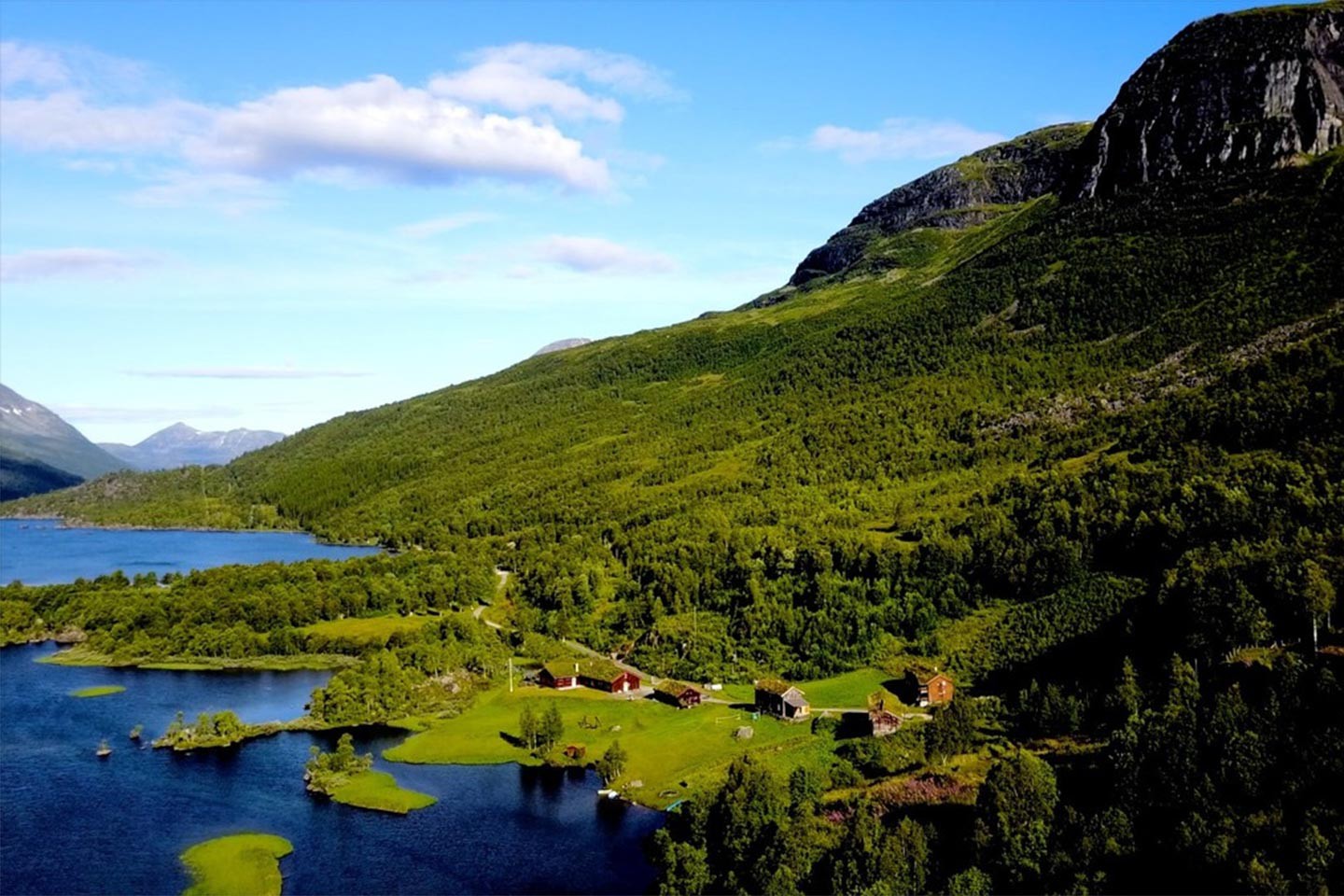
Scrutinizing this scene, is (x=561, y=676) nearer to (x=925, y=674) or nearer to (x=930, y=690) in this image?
(x=925, y=674)

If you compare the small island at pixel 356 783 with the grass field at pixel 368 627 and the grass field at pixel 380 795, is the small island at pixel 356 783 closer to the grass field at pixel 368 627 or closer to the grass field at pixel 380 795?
the grass field at pixel 380 795

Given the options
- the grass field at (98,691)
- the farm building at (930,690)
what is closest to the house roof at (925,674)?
the farm building at (930,690)

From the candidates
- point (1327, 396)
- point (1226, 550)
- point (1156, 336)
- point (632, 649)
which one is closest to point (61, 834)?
point (632, 649)

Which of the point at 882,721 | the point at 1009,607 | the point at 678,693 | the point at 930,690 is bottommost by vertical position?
the point at 678,693

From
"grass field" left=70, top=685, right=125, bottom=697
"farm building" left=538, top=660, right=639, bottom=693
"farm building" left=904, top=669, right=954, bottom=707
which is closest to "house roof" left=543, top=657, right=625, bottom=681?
"farm building" left=538, top=660, right=639, bottom=693

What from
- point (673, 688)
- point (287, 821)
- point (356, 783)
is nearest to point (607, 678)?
point (673, 688)

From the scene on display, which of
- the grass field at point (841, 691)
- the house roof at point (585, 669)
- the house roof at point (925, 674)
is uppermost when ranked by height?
the house roof at point (925, 674)
